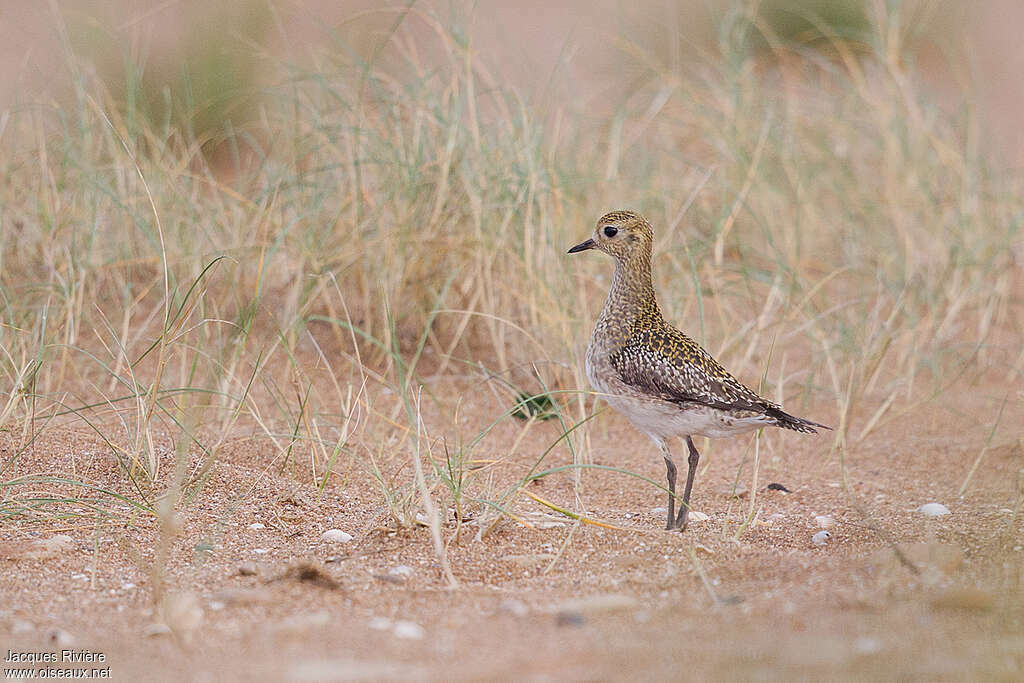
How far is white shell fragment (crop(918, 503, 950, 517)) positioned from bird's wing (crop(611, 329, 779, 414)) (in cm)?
64

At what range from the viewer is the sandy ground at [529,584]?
2434mm

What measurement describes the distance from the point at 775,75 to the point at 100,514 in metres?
7.71

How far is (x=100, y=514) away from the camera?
345cm

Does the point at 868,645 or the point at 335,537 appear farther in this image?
the point at 335,537

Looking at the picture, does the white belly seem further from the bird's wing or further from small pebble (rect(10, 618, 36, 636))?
small pebble (rect(10, 618, 36, 636))

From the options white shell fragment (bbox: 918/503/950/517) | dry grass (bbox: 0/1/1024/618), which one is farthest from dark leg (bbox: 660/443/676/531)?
white shell fragment (bbox: 918/503/950/517)

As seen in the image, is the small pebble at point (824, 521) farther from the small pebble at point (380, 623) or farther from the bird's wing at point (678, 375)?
the small pebble at point (380, 623)

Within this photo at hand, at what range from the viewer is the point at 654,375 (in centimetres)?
363

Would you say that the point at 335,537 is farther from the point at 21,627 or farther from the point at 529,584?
the point at 21,627

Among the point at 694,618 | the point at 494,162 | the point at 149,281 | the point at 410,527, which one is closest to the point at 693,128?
the point at 494,162

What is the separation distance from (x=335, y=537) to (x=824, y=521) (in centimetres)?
151

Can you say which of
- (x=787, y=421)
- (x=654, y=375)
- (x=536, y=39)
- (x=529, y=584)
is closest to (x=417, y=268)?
(x=654, y=375)

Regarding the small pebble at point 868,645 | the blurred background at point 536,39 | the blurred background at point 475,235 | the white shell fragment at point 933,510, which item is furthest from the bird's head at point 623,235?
the blurred background at point 536,39

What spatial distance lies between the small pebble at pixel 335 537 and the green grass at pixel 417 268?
566 millimetres
